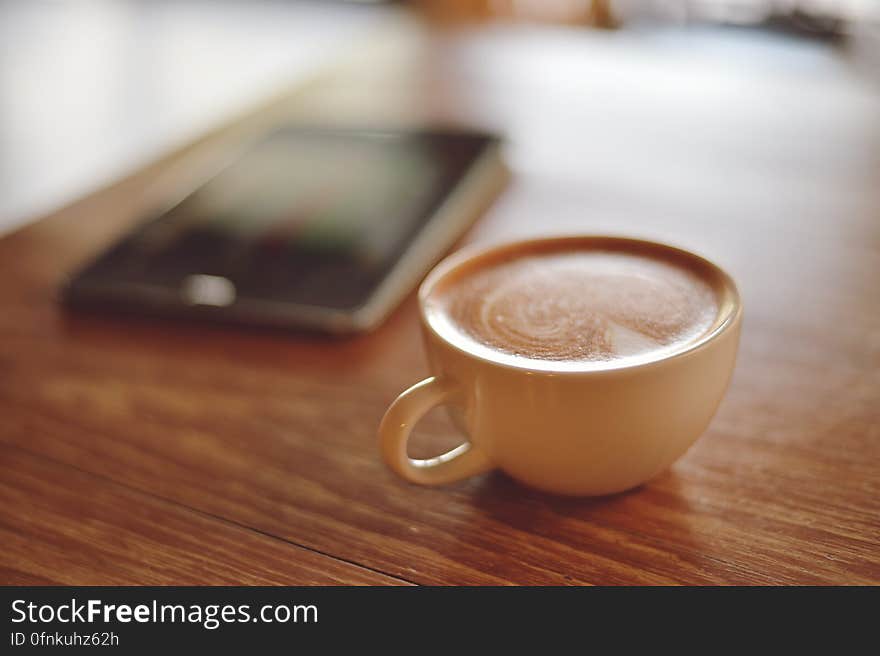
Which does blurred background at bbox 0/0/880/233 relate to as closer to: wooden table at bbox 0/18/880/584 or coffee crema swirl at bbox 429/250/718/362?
wooden table at bbox 0/18/880/584

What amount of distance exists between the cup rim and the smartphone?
14 centimetres

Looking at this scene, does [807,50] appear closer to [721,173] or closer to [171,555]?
[721,173]

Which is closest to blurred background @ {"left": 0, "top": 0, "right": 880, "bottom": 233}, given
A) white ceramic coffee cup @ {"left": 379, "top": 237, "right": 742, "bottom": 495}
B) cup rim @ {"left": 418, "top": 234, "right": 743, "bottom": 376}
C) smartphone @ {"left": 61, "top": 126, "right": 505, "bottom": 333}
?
smartphone @ {"left": 61, "top": 126, "right": 505, "bottom": 333}

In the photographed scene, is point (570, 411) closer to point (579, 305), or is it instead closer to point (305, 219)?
point (579, 305)

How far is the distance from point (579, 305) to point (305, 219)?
14.0 inches

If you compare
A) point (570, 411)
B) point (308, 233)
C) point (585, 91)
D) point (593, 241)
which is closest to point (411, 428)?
point (570, 411)

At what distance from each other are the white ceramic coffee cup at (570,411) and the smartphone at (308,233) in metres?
0.20

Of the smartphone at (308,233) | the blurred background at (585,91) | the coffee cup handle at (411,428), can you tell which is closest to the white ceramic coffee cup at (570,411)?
the coffee cup handle at (411,428)

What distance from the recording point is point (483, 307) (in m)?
0.47

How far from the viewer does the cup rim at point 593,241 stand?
0.39 metres

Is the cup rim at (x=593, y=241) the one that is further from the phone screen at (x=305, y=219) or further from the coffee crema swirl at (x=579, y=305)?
the phone screen at (x=305, y=219)
